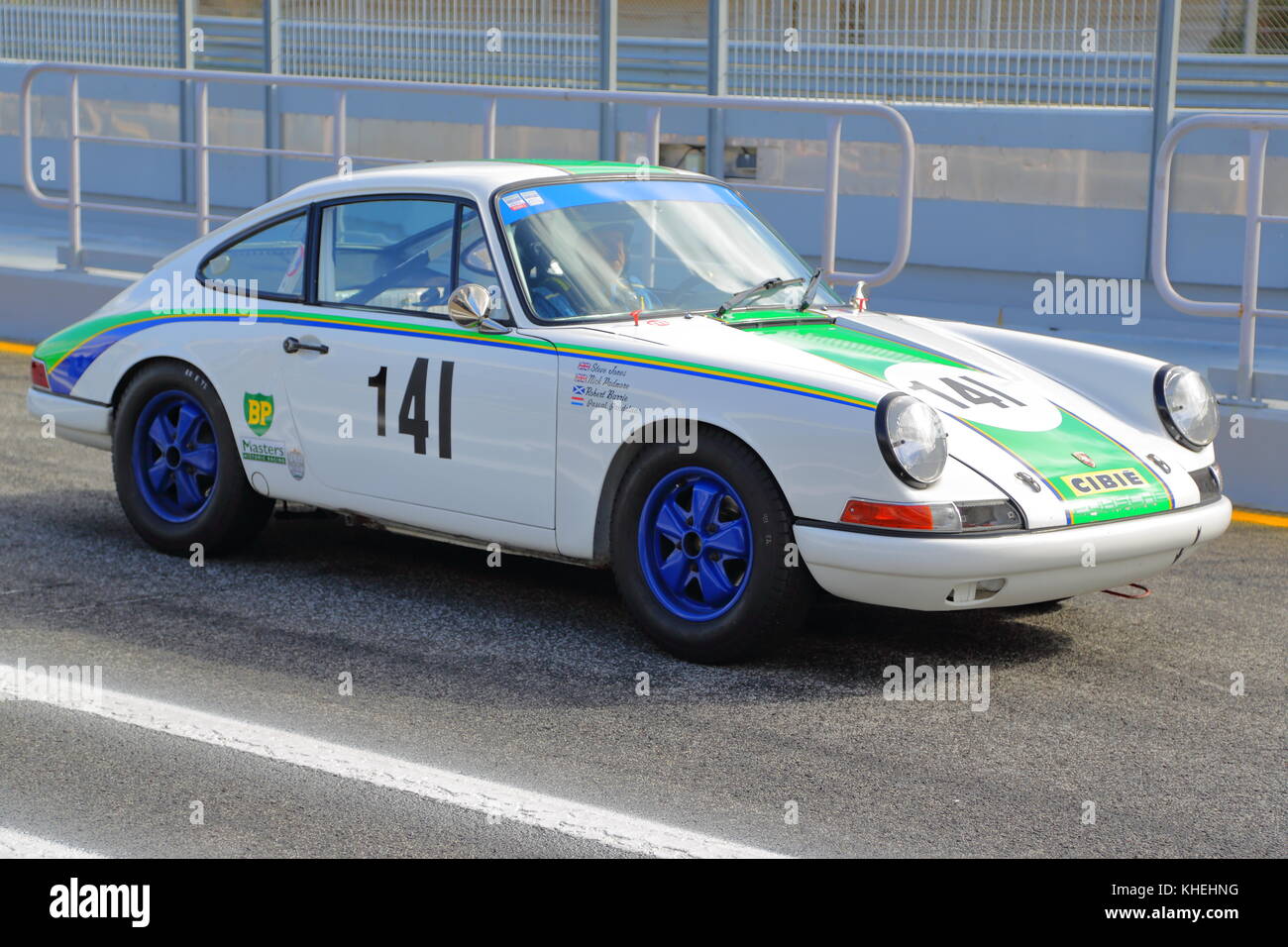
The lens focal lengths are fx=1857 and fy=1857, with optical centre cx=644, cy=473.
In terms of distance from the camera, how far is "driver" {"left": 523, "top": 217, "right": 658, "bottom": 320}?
5.95 metres

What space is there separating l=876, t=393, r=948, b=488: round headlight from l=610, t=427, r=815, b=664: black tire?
0.37 metres

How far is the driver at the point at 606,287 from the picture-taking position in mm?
5953

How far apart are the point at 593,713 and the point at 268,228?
8.28 feet

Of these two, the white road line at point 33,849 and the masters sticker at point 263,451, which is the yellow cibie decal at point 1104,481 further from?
the white road line at point 33,849

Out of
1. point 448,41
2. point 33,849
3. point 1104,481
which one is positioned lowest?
point 33,849

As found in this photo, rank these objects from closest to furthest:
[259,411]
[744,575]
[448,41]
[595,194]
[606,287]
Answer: [744,575] < [606,287] < [595,194] < [259,411] < [448,41]

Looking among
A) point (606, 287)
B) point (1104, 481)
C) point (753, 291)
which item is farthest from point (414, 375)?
point (1104, 481)

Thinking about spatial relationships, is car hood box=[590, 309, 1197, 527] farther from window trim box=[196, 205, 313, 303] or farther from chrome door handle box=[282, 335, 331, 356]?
window trim box=[196, 205, 313, 303]

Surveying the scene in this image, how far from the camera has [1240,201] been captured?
1191 centimetres

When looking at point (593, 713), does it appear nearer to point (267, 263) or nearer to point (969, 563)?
point (969, 563)

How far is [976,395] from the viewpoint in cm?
580

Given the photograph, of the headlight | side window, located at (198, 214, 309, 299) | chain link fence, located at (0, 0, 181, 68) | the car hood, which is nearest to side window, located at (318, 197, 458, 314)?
side window, located at (198, 214, 309, 299)

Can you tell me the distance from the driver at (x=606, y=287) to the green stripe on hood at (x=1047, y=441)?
33cm
